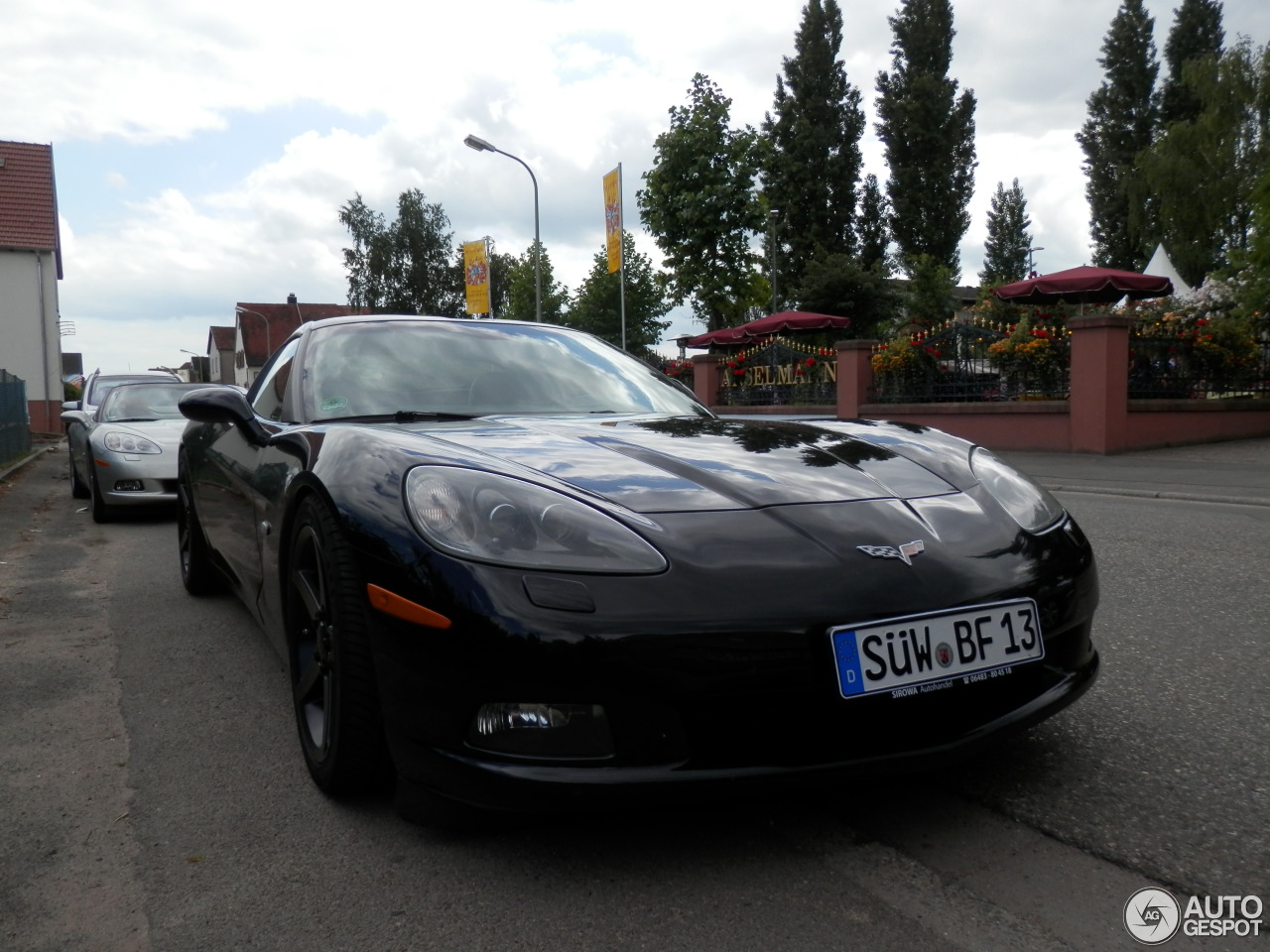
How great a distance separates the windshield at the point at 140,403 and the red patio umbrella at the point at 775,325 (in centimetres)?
1604

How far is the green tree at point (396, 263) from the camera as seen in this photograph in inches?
2601

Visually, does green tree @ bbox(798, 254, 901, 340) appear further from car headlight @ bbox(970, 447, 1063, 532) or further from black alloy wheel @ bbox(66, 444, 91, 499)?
car headlight @ bbox(970, 447, 1063, 532)

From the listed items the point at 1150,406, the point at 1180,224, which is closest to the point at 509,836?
the point at 1150,406

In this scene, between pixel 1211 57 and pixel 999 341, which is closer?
pixel 999 341

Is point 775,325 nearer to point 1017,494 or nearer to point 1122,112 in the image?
point 1017,494

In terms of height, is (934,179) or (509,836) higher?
(934,179)

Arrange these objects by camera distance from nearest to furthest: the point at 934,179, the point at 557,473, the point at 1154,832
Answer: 1. the point at 1154,832
2. the point at 557,473
3. the point at 934,179

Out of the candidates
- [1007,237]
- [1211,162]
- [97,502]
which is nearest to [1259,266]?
[97,502]

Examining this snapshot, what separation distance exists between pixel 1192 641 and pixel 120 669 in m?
3.88

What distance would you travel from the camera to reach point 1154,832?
7.25ft

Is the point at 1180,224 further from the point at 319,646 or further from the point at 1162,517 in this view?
the point at 319,646

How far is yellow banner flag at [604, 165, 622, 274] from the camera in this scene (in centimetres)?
2142

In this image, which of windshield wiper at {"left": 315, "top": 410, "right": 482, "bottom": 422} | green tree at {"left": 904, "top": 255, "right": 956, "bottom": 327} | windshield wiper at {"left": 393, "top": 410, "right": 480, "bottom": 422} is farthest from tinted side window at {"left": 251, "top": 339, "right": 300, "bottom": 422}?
green tree at {"left": 904, "top": 255, "right": 956, "bottom": 327}

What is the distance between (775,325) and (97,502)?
1797cm
